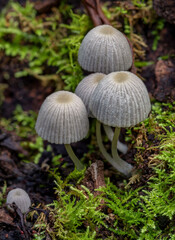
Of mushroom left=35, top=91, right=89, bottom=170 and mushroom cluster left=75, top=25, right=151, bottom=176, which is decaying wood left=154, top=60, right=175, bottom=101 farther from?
mushroom left=35, top=91, right=89, bottom=170

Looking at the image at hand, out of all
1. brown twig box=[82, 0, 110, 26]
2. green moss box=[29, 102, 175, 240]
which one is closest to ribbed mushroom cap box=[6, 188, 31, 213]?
green moss box=[29, 102, 175, 240]

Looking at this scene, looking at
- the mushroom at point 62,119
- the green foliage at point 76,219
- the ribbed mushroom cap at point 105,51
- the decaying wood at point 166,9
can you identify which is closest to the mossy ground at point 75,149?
the green foliage at point 76,219

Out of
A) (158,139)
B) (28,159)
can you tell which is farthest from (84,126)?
(28,159)

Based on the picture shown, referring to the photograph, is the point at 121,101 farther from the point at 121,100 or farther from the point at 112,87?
the point at 112,87

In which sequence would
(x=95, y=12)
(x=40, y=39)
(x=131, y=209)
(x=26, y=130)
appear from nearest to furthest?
(x=131, y=209) → (x=95, y=12) → (x=26, y=130) → (x=40, y=39)

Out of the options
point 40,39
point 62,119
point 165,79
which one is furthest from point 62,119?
point 40,39

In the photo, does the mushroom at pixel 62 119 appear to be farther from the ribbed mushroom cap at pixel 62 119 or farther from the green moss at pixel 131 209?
the green moss at pixel 131 209

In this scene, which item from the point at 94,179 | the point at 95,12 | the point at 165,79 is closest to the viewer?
the point at 94,179
